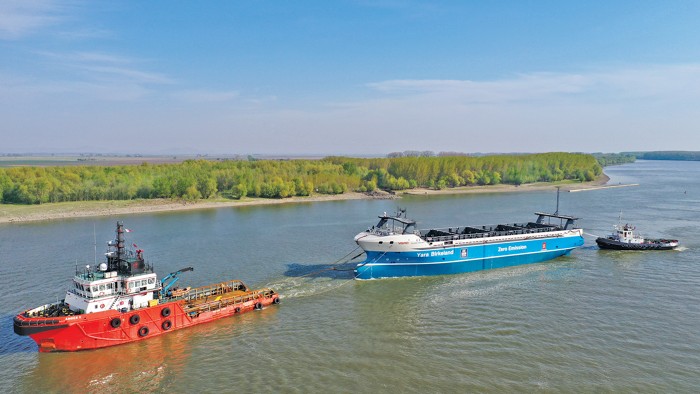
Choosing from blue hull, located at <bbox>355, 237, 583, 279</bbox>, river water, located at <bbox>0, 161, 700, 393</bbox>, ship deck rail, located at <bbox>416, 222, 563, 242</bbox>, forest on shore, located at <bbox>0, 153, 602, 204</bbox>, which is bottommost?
river water, located at <bbox>0, 161, 700, 393</bbox>

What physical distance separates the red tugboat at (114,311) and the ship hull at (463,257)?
A: 14288 mm

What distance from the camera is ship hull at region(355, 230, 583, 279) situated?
43.2 m

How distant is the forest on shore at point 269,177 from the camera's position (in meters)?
100

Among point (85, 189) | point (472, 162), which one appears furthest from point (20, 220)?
point (472, 162)

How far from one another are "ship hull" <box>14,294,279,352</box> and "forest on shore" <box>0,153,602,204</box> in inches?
3073

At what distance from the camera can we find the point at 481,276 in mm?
44969

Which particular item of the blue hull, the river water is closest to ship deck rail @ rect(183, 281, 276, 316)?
the river water

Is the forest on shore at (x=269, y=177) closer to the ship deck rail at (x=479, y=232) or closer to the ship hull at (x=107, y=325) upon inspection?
the ship deck rail at (x=479, y=232)

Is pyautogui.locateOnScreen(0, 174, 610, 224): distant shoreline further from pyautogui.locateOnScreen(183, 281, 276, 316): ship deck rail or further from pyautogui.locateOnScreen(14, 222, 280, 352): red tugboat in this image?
pyautogui.locateOnScreen(14, 222, 280, 352): red tugboat

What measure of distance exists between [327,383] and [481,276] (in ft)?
81.8

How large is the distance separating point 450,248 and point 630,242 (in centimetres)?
2587

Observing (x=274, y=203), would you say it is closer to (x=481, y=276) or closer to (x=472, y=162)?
(x=481, y=276)

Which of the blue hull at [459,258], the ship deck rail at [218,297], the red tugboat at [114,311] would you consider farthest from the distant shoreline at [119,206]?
the blue hull at [459,258]

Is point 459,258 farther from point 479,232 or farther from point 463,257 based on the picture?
point 479,232
